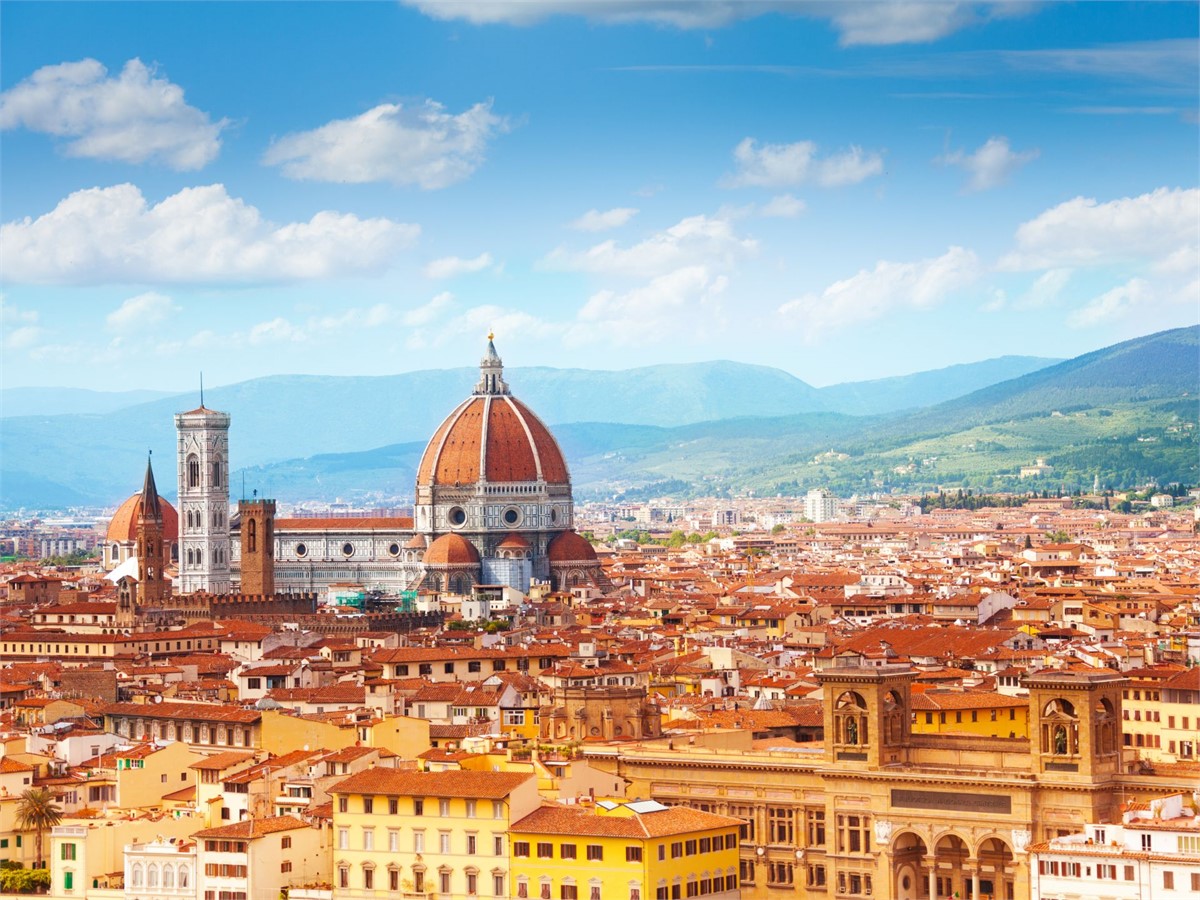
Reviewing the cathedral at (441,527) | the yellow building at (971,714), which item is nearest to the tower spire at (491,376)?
the cathedral at (441,527)

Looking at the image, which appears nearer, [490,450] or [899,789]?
[899,789]

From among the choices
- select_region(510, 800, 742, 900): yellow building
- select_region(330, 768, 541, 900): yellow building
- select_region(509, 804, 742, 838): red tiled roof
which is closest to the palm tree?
select_region(330, 768, 541, 900): yellow building

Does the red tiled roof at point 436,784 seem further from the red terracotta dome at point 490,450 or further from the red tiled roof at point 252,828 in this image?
the red terracotta dome at point 490,450

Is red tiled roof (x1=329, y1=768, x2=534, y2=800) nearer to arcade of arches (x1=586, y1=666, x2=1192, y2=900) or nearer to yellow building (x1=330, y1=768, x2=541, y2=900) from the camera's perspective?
yellow building (x1=330, y1=768, x2=541, y2=900)

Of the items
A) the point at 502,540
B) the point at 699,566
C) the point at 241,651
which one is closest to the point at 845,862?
the point at 241,651

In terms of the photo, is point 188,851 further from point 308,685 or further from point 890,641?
point 890,641

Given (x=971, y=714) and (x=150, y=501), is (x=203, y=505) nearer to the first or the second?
(x=150, y=501)

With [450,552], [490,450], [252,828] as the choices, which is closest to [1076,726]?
[252,828]
